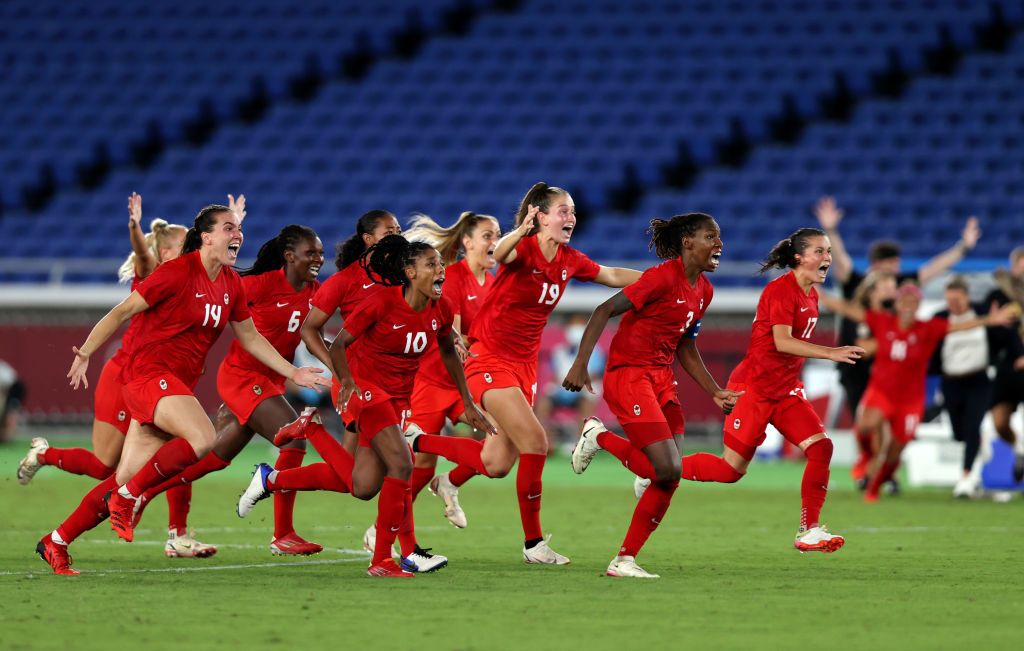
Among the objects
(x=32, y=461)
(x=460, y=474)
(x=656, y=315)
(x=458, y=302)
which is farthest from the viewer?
(x=458, y=302)

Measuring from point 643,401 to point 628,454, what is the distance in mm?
445

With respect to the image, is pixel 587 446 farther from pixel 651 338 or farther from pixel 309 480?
pixel 309 480

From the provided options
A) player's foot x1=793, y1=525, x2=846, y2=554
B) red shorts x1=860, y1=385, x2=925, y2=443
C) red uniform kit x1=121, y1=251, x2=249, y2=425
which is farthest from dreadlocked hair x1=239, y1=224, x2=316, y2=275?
red shorts x1=860, y1=385, x2=925, y2=443

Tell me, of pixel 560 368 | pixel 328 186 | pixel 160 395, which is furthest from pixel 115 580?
pixel 328 186

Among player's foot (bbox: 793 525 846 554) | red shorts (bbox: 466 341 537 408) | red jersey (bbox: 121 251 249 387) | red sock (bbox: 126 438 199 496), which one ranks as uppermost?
red jersey (bbox: 121 251 249 387)

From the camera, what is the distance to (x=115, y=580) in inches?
333

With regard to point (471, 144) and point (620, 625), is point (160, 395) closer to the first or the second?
point (620, 625)

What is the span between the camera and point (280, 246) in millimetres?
10180

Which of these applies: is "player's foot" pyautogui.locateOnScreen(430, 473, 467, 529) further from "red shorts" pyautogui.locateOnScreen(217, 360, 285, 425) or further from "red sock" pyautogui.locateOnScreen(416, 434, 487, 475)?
"red shorts" pyautogui.locateOnScreen(217, 360, 285, 425)

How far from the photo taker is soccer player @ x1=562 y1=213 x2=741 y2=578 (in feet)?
28.7

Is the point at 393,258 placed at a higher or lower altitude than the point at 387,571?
higher

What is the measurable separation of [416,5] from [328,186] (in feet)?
18.1

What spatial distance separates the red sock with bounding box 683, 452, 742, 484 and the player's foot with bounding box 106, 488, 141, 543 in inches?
145

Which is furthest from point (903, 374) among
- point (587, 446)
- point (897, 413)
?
point (587, 446)
